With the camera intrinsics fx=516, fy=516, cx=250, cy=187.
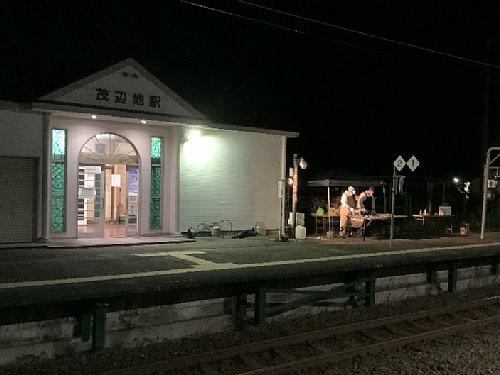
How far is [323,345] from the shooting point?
7.88m

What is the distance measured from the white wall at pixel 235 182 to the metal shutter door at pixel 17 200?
444 cm

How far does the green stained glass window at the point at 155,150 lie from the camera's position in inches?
622

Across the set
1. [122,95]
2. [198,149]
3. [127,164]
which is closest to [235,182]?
[198,149]

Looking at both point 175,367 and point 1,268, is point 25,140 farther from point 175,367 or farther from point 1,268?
point 175,367

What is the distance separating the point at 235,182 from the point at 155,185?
2.74 m

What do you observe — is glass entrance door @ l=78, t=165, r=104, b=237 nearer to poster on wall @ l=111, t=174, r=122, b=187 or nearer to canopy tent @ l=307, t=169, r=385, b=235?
poster on wall @ l=111, t=174, r=122, b=187

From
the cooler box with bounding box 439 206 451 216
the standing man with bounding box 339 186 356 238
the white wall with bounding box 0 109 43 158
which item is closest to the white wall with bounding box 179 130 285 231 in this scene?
the standing man with bounding box 339 186 356 238

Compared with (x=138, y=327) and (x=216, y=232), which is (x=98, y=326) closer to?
(x=138, y=327)

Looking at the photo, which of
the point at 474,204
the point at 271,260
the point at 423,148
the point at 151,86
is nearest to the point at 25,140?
the point at 151,86

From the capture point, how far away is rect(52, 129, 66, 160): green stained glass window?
1405 centimetres

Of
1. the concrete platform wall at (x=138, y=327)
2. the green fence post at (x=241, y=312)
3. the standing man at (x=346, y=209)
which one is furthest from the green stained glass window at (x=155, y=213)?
the green fence post at (x=241, y=312)

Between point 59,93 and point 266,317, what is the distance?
26.0 feet

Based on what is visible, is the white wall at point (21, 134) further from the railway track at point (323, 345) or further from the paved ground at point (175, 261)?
the railway track at point (323, 345)

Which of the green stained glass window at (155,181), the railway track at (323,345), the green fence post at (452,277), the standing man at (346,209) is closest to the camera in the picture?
the railway track at (323,345)
